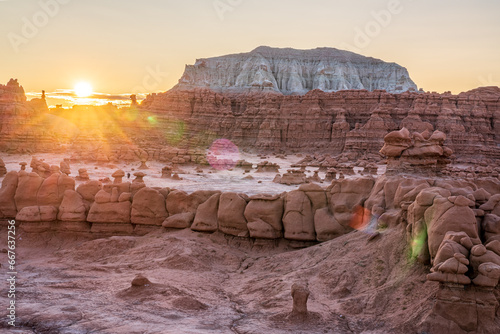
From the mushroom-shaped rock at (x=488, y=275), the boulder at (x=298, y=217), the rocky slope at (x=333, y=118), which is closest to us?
the mushroom-shaped rock at (x=488, y=275)

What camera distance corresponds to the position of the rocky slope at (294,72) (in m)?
92.8

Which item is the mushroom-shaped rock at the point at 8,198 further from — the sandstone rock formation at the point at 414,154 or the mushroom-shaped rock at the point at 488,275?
the mushroom-shaped rock at the point at 488,275

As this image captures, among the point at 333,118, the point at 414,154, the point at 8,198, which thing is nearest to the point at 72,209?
the point at 8,198

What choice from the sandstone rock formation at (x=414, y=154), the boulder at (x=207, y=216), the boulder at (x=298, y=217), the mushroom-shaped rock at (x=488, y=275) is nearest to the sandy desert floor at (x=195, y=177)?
the sandstone rock formation at (x=414, y=154)

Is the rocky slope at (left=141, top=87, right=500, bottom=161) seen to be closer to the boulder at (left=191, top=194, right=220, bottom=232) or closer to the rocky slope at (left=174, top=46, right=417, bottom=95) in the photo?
the rocky slope at (left=174, top=46, right=417, bottom=95)

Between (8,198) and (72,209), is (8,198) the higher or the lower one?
the higher one

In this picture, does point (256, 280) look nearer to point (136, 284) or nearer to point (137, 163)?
point (136, 284)

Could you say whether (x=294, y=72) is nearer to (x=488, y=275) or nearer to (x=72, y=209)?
(x=72, y=209)

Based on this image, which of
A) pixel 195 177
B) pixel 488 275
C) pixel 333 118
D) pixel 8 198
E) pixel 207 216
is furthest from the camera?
pixel 333 118

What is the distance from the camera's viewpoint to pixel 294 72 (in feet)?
315

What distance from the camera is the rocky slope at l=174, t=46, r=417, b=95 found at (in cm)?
9275

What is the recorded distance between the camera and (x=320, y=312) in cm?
715

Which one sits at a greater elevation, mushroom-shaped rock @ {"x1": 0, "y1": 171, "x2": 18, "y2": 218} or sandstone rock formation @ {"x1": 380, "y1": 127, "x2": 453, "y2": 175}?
sandstone rock formation @ {"x1": 380, "y1": 127, "x2": 453, "y2": 175}

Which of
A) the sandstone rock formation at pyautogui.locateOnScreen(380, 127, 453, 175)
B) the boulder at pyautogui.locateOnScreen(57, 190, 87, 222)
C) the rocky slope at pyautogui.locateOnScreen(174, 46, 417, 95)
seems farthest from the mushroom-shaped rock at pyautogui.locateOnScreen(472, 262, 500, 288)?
the rocky slope at pyautogui.locateOnScreen(174, 46, 417, 95)
